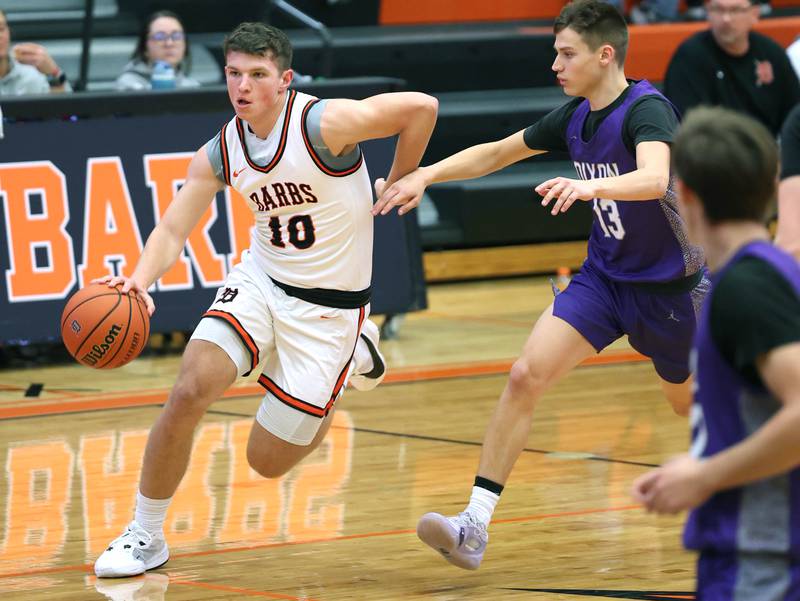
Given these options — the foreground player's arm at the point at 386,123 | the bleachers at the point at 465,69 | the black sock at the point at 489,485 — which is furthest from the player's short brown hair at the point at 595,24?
the bleachers at the point at 465,69

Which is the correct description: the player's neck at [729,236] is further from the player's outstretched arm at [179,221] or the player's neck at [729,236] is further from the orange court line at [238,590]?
the player's outstretched arm at [179,221]

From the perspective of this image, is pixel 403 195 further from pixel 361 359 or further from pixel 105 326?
pixel 105 326

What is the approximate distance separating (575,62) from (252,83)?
1.14m

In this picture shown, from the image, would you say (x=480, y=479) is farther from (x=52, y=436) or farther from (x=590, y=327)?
(x=52, y=436)

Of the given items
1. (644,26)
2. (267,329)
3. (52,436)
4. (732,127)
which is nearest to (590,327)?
(267,329)

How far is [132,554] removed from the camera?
4898mm

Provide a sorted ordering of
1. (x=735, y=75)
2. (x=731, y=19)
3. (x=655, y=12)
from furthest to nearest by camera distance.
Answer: (x=655, y=12) < (x=735, y=75) < (x=731, y=19)

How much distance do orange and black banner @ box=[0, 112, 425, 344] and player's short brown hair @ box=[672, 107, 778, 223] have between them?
632 centimetres

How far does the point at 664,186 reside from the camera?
4.69 m

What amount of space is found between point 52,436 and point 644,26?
8070 mm

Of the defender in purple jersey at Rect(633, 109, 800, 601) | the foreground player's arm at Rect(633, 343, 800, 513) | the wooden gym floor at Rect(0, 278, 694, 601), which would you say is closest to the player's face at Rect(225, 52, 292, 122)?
the wooden gym floor at Rect(0, 278, 694, 601)

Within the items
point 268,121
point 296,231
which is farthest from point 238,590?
point 268,121

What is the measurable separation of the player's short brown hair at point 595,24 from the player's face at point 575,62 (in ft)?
0.07

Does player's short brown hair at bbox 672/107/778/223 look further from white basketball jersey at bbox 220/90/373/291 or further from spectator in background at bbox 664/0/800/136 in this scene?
spectator in background at bbox 664/0/800/136
